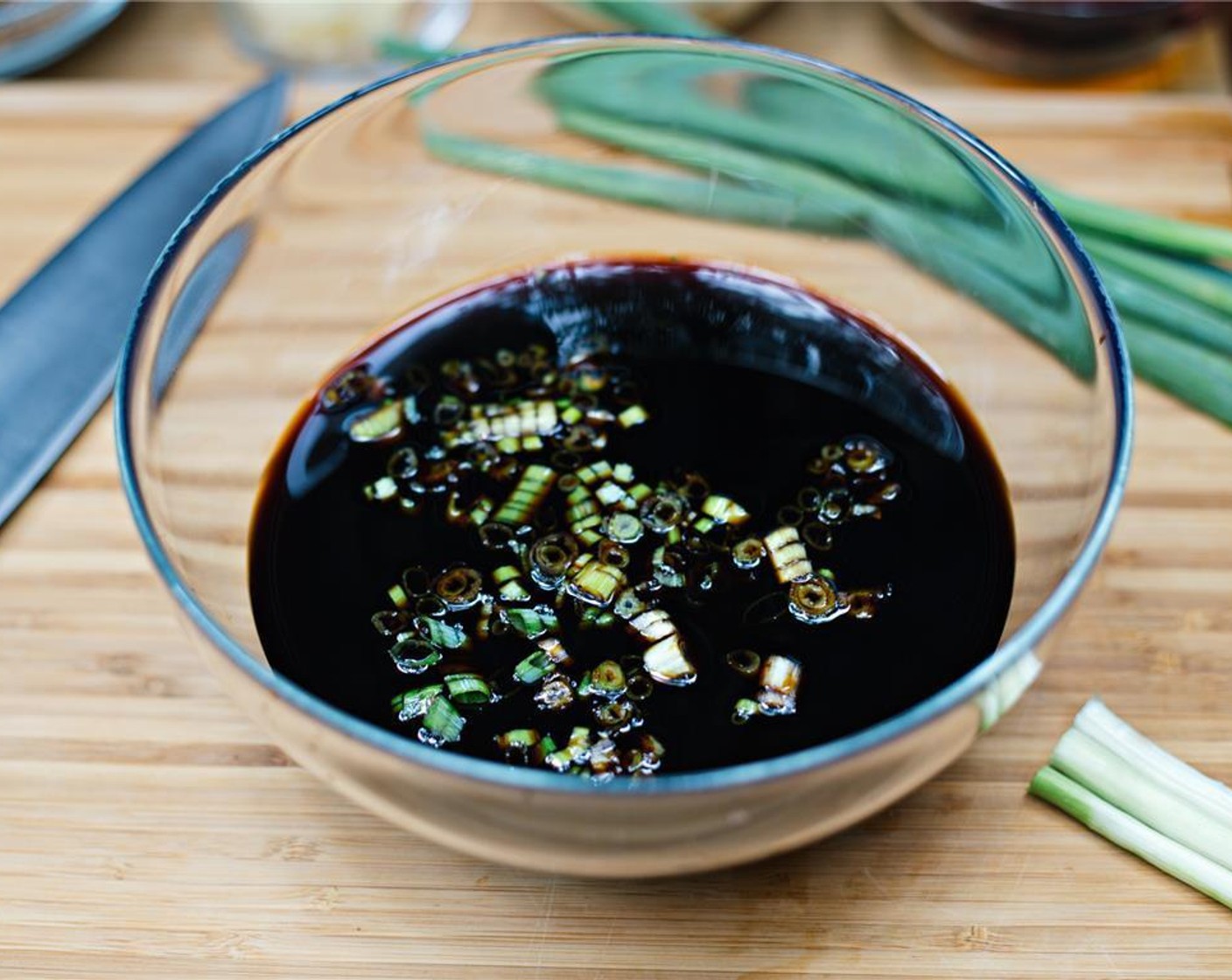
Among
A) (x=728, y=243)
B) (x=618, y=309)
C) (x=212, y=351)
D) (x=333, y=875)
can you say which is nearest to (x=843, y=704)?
(x=333, y=875)

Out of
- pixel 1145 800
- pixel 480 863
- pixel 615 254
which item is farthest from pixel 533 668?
pixel 615 254

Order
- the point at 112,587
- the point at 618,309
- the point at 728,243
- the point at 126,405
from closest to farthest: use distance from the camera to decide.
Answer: the point at 126,405 < the point at 112,587 < the point at 618,309 < the point at 728,243

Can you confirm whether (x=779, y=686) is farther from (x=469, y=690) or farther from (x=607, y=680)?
(x=469, y=690)

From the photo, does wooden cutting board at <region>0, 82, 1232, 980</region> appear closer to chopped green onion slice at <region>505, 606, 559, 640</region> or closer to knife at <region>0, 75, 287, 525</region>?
knife at <region>0, 75, 287, 525</region>

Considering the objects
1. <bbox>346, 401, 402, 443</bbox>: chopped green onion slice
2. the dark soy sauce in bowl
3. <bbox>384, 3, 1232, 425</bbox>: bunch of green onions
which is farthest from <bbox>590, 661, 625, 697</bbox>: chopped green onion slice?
<bbox>384, 3, 1232, 425</bbox>: bunch of green onions

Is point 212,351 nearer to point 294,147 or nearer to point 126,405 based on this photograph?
point 294,147

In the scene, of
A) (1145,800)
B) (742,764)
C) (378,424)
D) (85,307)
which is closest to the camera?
(742,764)

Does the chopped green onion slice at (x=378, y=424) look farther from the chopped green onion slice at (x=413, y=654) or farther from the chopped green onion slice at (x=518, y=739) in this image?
the chopped green onion slice at (x=518, y=739)
